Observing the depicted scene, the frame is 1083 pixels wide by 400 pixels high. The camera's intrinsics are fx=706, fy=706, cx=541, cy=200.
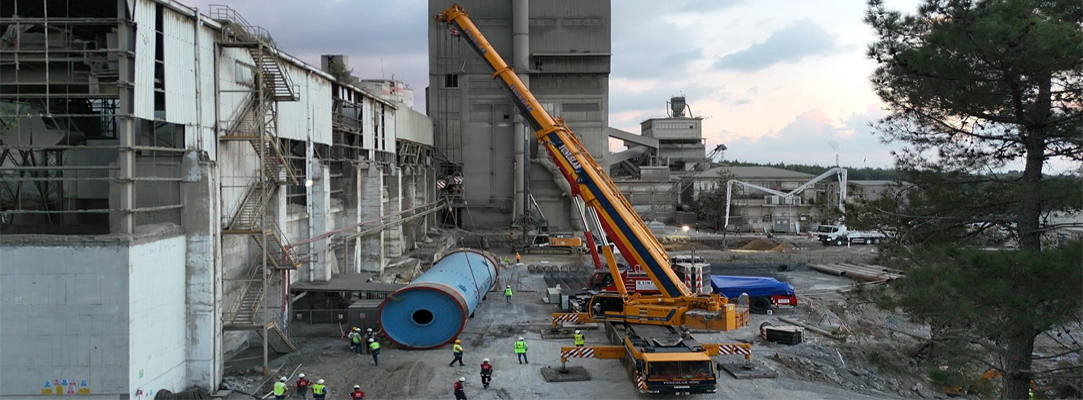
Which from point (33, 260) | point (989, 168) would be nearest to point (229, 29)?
point (33, 260)

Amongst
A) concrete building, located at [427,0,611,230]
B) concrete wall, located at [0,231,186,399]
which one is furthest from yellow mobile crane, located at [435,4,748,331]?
concrete building, located at [427,0,611,230]

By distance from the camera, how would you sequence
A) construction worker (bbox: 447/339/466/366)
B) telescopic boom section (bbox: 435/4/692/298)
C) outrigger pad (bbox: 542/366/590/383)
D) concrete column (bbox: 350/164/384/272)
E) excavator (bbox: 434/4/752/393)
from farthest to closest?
concrete column (bbox: 350/164/384/272) → telescopic boom section (bbox: 435/4/692/298) → construction worker (bbox: 447/339/466/366) → outrigger pad (bbox: 542/366/590/383) → excavator (bbox: 434/4/752/393)

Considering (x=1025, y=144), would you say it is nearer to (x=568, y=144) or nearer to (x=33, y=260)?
(x=568, y=144)

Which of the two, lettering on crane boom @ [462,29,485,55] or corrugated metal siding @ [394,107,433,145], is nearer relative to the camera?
lettering on crane boom @ [462,29,485,55]

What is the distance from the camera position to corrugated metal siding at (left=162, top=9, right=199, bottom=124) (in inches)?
647

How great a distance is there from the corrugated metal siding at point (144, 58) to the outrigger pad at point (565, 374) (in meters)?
11.4

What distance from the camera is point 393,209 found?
119 feet

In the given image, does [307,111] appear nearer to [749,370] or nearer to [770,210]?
[749,370]

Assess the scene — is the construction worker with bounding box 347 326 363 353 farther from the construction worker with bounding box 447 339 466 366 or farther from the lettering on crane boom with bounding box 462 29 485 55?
the lettering on crane boom with bounding box 462 29 485 55

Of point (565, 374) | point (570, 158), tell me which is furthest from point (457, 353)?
point (570, 158)

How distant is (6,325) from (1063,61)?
19.9 meters

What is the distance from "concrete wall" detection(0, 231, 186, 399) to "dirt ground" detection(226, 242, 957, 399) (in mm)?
3730

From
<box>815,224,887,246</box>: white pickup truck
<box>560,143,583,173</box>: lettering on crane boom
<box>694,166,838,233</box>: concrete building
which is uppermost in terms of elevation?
<box>560,143,583,173</box>: lettering on crane boom

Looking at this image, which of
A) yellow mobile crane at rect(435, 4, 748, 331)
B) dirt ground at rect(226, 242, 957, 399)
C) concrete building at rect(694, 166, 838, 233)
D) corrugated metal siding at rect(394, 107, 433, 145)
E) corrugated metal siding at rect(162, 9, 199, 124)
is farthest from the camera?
concrete building at rect(694, 166, 838, 233)
